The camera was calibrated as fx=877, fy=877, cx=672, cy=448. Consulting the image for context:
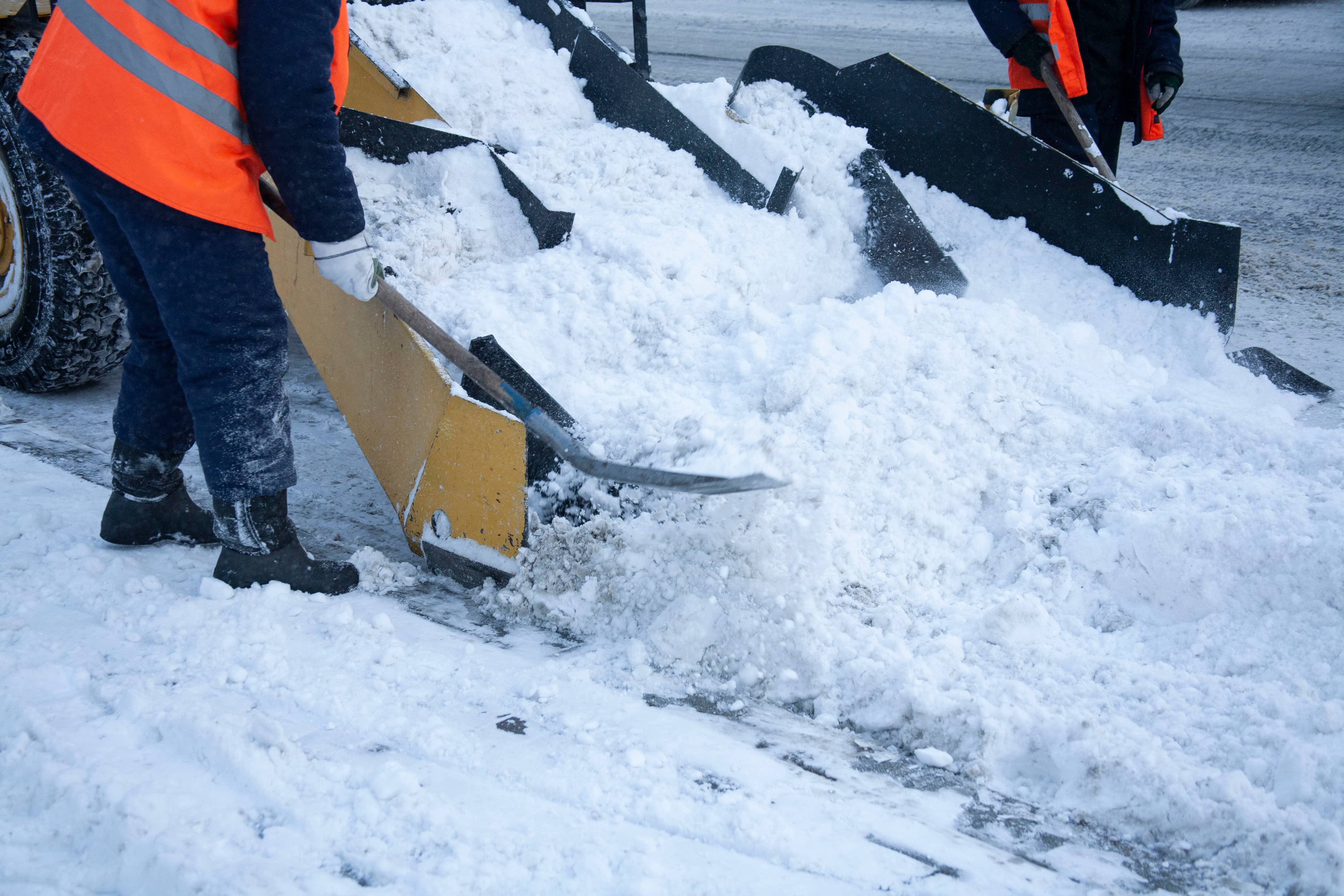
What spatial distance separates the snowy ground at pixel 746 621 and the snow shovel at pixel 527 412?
0.14 m

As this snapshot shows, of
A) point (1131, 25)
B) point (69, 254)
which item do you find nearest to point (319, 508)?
point (69, 254)

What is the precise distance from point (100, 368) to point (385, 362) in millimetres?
1478

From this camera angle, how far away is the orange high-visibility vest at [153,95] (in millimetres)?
1572

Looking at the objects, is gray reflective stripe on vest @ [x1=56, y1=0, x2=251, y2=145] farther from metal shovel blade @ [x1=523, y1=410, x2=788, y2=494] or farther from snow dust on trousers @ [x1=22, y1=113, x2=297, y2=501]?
metal shovel blade @ [x1=523, y1=410, x2=788, y2=494]

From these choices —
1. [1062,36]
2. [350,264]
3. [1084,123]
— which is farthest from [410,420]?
[1084,123]

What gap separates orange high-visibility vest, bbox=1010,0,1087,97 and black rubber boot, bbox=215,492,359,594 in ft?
10.1

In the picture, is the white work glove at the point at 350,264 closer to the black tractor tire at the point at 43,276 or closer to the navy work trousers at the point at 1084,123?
the black tractor tire at the point at 43,276

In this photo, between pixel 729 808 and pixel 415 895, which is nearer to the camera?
pixel 415 895

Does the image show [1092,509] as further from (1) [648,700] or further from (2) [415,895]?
(2) [415,895]

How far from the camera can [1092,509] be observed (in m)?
2.02

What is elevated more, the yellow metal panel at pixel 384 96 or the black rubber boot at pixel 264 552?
the yellow metal panel at pixel 384 96

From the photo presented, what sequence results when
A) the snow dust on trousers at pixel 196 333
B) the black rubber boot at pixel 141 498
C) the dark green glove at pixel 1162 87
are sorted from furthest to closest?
1. the dark green glove at pixel 1162 87
2. the black rubber boot at pixel 141 498
3. the snow dust on trousers at pixel 196 333

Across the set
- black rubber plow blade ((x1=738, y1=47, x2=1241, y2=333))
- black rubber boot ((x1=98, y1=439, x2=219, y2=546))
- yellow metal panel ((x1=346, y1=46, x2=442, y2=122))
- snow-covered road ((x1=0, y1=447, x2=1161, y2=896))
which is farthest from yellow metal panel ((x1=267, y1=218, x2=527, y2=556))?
black rubber plow blade ((x1=738, y1=47, x2=1241, y2=333))

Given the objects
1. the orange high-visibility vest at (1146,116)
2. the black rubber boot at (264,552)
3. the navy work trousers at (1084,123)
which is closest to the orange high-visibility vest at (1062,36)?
the navy work trousers at (1084,123)
